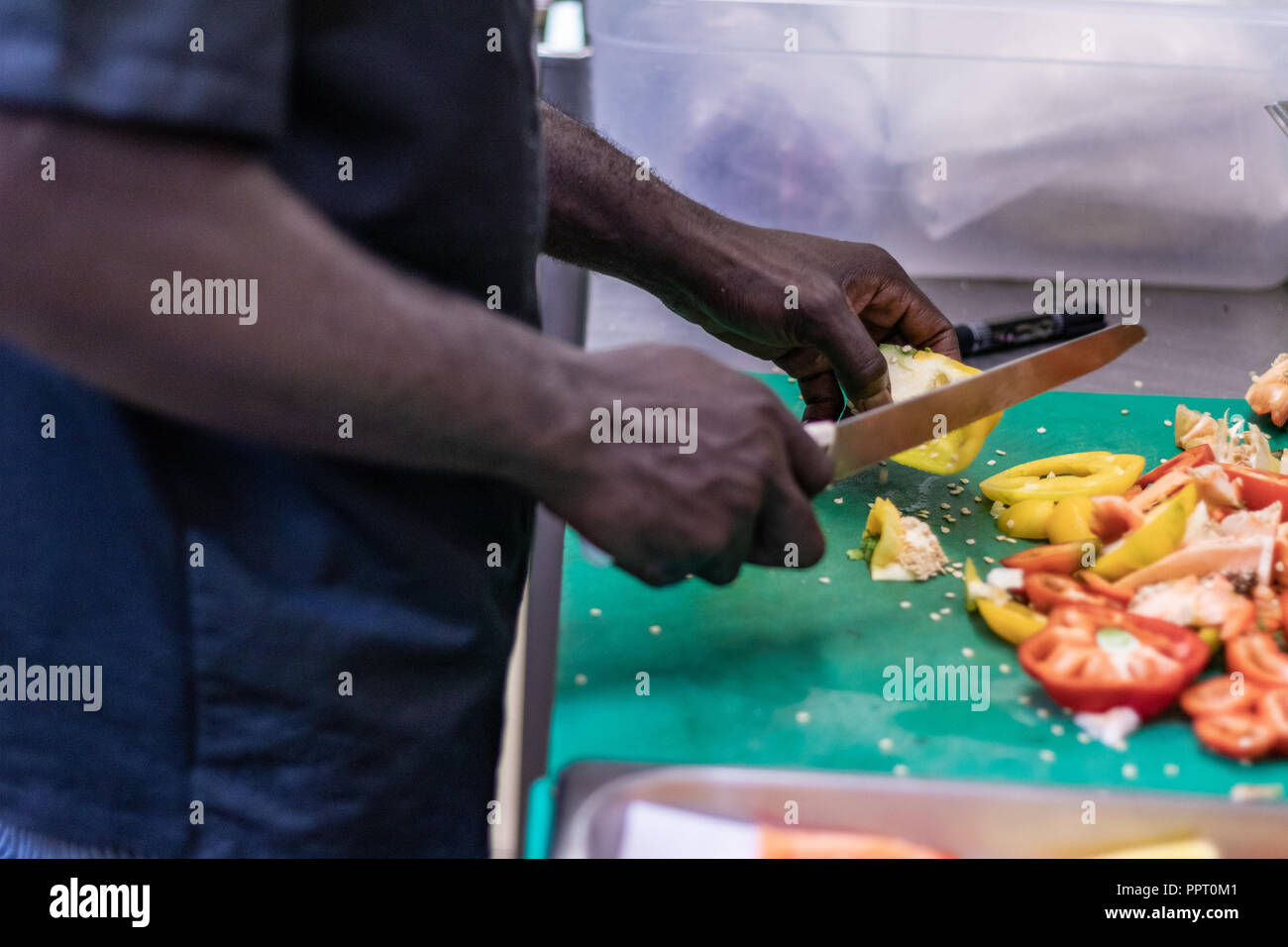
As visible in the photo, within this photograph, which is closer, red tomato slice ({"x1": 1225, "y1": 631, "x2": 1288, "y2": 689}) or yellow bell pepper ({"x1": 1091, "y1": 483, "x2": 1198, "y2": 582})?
red tomato slice ({"x1": 1225, "y1": 631, "x2": 1288, "y2": 689})

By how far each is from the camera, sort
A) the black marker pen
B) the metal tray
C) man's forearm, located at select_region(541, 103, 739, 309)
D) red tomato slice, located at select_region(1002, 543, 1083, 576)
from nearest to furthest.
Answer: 1. the metal tray
2. red tomato slice, located at select_region(1002, 543, 1083, 576)
3. man's forearm, located at select_region(541, 103, 739, 309)
4. the black marker pen

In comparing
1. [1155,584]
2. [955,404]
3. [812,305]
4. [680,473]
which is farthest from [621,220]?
[1155,584]

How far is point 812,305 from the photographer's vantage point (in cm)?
112

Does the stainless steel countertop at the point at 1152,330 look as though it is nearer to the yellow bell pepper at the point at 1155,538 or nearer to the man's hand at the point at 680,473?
the yellow bell pepper at the point at 1155,538

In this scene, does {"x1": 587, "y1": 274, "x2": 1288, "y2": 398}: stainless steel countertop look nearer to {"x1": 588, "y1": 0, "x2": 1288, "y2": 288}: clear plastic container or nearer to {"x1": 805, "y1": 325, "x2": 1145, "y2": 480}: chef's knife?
{"x1": 588, "y1": 0, "x2": 1288, "y2": 288}: clear plastic container

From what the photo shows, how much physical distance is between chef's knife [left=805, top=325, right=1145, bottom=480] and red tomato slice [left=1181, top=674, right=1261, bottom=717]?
28cm

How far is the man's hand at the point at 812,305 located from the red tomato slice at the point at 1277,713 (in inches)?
17.3

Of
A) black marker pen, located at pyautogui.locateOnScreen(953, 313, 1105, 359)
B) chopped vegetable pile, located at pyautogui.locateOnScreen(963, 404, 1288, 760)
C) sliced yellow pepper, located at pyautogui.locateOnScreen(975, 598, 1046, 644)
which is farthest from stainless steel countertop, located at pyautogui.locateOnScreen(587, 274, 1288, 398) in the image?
sliced yellow pepper, located at pyautogui.locateOnScreen(975, 598, 1046, 644)

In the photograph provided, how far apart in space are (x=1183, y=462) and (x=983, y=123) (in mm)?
610

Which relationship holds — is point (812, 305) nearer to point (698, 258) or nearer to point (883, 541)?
point (698, 258)

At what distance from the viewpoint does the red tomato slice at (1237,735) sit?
2.71 feet

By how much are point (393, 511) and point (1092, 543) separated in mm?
621

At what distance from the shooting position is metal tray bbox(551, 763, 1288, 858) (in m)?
0.79
